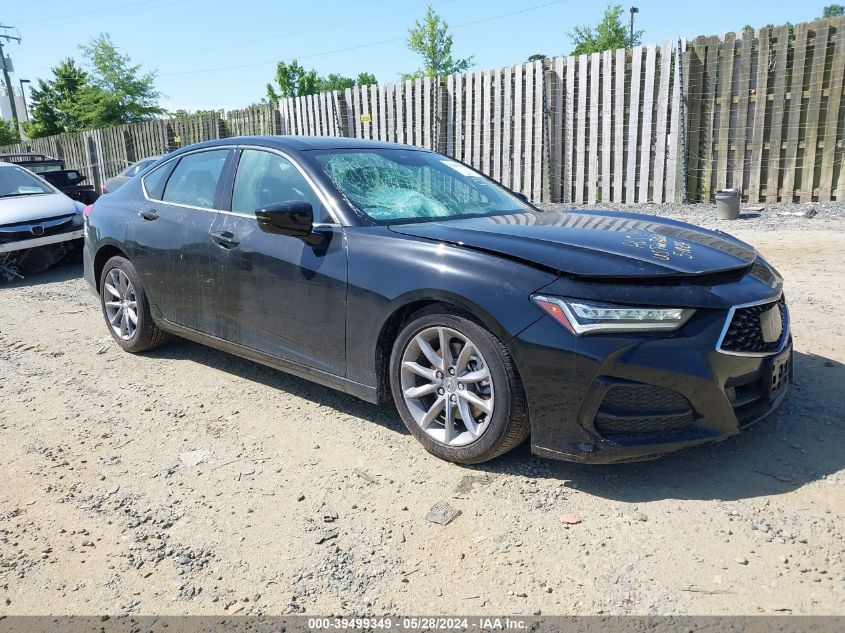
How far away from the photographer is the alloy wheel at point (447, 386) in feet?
10.5

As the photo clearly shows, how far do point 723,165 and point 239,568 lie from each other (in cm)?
1020

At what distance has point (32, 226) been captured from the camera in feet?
29.3

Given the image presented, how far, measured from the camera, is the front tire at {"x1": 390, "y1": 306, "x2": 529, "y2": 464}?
3.05 metres

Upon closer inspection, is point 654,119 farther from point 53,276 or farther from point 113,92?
point 113,92

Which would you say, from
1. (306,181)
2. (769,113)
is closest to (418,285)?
(306,181)

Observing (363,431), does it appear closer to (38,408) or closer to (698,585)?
(698,585)

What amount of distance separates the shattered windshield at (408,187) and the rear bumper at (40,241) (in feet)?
21.3

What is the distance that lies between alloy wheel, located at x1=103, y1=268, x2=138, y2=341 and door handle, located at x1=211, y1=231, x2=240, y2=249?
1.24 metres

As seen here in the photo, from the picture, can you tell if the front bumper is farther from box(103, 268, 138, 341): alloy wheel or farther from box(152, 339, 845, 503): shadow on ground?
box(103, 268, 138, 341): alloy wheel

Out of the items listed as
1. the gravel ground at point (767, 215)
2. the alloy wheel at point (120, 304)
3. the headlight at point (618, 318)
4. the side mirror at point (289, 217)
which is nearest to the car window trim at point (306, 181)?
the side mirror at point (289, 217)

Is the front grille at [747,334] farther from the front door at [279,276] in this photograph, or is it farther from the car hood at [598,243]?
the front door at [279,276]

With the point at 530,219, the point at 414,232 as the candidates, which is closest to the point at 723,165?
the point at 530,219

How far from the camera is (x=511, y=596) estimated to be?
241cm

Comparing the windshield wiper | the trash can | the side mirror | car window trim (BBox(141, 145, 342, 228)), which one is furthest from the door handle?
the trash can
